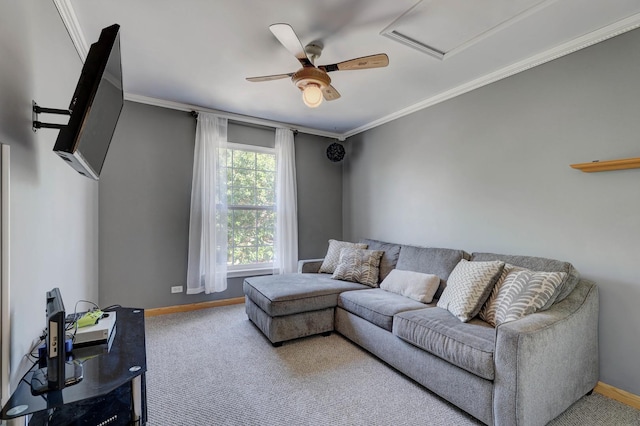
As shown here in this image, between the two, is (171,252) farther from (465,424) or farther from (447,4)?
(447,4)

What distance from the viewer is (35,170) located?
1.50m

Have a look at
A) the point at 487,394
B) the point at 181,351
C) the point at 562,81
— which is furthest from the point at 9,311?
the point at 562,81

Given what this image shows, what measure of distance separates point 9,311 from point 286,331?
1992 mm

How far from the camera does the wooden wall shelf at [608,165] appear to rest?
191 cm

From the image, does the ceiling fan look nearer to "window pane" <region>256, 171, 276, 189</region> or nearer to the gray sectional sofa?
the gray sectional sofa

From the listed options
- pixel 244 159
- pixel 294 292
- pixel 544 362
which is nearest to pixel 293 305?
pixel 294 292

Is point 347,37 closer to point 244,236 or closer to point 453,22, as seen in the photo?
point 453,22

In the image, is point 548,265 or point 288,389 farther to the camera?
point 548,265

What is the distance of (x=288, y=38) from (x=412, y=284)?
2276 millimetres

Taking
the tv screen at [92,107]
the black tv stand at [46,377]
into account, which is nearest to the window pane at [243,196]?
the tv screen at [92,107]

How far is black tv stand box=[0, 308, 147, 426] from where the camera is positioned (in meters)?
1.02

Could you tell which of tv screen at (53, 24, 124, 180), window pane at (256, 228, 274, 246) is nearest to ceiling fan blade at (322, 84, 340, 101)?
tv screen at (53, 24, 124, 180)

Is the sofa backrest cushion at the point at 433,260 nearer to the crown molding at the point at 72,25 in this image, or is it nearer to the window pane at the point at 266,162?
the window pane at the point at 266,162

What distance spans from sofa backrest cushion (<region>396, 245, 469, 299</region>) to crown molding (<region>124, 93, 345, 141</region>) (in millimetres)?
2385
